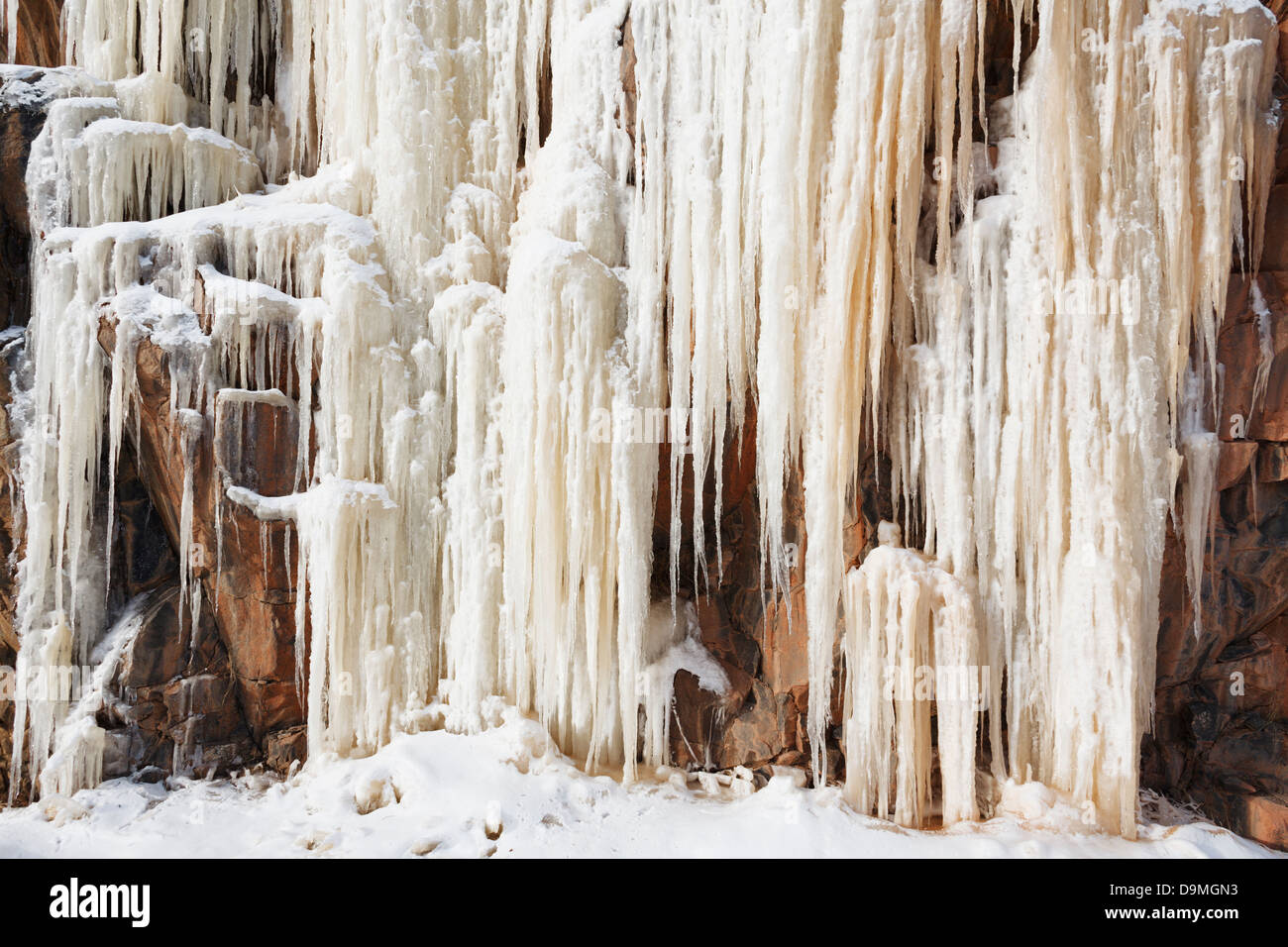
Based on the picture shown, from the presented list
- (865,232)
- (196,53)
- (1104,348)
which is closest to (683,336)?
(865,232)

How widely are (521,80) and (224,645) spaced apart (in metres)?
5.72

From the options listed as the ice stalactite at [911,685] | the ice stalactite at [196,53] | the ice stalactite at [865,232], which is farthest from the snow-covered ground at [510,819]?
the ice stalactite at [196,53]

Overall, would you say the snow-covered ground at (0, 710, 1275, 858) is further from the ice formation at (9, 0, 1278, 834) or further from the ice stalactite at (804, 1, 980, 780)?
the ice stalactite at (804, 1, 980, 780)

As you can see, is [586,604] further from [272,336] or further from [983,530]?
[272,336]

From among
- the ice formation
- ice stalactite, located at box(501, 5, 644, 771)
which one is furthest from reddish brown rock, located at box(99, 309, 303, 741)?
ice stalactite, located at box(501, 5, 644, 771)

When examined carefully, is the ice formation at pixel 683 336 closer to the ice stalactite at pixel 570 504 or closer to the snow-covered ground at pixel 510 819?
the ice stalactite at pixel 570 504

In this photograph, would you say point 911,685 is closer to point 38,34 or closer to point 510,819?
point 510,819

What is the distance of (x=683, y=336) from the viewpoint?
6402 mm

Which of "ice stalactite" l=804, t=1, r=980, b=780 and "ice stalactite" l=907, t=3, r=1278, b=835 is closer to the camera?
"ice stalactite" l=907, t=3, r=1278, b=835

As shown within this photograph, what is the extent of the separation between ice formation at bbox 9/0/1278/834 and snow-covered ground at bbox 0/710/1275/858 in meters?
0.34

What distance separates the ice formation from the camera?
546 centimetres

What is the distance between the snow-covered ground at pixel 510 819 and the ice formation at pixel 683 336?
340mm

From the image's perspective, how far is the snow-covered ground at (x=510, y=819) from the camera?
5.23 metres

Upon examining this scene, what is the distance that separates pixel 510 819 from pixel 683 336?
3700mm
